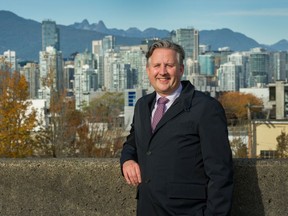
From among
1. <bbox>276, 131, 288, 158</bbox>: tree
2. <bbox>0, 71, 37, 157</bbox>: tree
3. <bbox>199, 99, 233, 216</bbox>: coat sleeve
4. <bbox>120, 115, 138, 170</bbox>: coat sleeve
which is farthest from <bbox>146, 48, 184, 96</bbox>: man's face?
<bbox>0, 71, 37, 157</bbox>: tree

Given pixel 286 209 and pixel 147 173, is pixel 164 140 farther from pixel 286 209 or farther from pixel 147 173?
pixel 286 209

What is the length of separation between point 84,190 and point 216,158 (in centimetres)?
142

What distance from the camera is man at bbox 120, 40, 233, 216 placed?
3439mm

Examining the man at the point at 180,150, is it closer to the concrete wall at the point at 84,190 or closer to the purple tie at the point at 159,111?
the purple tie at the point at 159,111

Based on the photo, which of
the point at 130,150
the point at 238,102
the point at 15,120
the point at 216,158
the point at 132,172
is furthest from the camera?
the point at 238,102

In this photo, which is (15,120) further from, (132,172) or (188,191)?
(188,191)

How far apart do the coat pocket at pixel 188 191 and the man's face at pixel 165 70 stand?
56 centimetres

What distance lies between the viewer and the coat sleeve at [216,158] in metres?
3.40

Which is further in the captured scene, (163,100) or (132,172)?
(132,172)

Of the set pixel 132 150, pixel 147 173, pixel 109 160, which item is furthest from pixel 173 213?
pixel 109 160

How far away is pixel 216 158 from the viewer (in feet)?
11.3

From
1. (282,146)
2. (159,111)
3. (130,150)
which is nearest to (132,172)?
(130,150)

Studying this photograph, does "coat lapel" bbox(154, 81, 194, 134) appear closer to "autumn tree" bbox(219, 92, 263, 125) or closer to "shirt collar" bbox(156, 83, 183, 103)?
"shirt collar" bbox(156, 83, 183, 103)

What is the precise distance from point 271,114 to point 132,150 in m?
72.9
